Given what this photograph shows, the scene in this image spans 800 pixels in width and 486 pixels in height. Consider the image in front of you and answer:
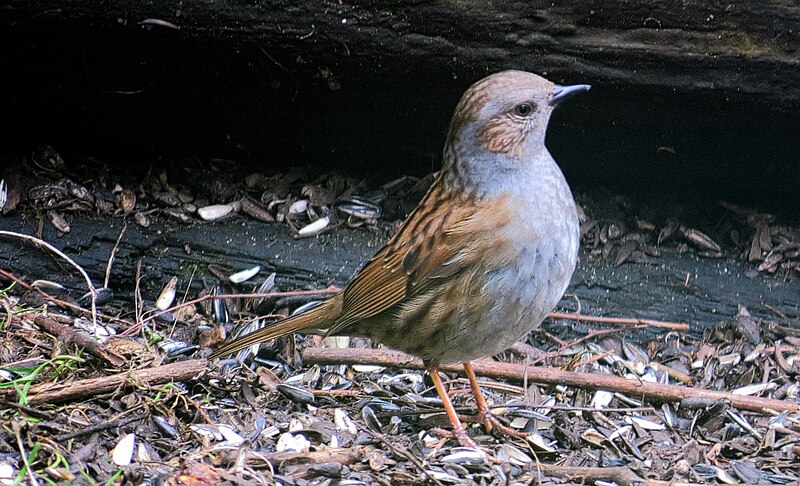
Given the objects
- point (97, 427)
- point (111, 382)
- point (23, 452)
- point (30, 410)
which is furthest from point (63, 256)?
point (23, 452)

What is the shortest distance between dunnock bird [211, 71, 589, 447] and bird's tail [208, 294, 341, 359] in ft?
0.43

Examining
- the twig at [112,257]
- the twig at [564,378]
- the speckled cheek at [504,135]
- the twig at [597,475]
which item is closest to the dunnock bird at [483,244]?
the speckled cheek at [504,135]

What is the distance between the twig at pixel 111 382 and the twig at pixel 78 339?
0.63ft

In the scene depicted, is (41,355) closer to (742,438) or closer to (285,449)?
(285,449)

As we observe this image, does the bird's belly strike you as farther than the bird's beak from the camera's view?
No

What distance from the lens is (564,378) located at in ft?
13.8

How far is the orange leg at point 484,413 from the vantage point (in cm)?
393

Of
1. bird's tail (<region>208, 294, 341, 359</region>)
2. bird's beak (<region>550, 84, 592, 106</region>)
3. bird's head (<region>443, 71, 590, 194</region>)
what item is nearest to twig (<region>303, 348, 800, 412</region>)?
bird's tail (<region>208, 294, 341, 359</region>)

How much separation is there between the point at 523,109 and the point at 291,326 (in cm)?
136

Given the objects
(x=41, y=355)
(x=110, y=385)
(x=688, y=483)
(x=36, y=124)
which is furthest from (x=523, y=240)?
(x=36, y=124)

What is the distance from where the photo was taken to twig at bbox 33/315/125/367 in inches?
158

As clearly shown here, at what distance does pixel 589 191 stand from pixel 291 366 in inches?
85.0

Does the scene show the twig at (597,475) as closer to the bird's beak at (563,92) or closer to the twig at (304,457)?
the twig at (304,457)

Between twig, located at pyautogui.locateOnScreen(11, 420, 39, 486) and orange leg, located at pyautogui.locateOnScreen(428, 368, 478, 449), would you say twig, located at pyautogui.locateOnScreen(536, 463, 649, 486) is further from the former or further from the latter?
twig, located at pyautogui.locateOnScreen(11, 420, 39, 486)
